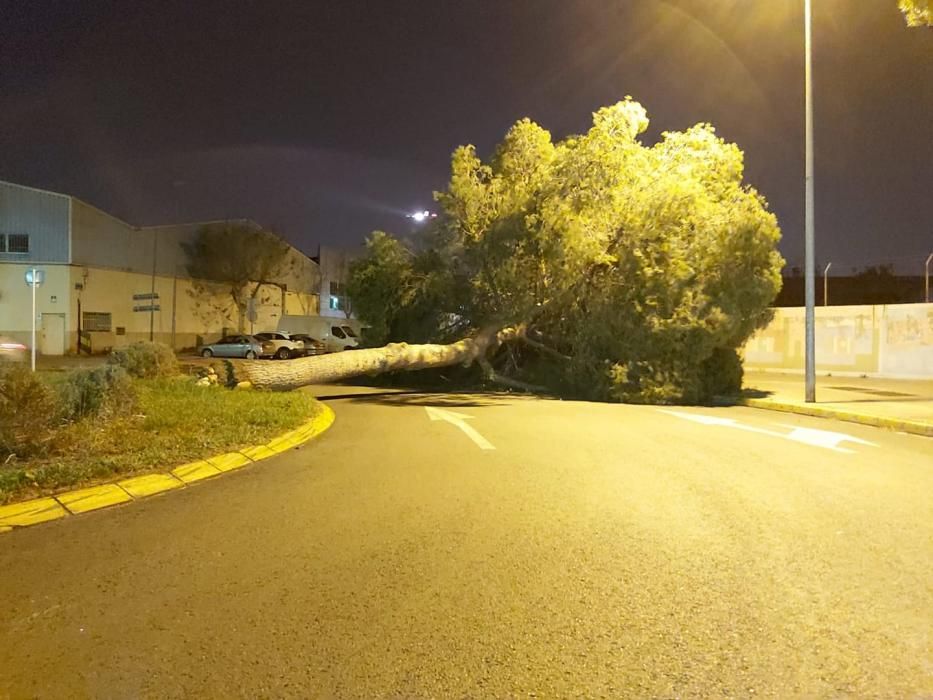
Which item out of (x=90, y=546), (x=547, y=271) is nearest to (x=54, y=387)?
(x=90, y=546)

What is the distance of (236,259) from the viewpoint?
149 feet

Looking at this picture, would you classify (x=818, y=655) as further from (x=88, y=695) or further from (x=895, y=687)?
(x=88, y=695)

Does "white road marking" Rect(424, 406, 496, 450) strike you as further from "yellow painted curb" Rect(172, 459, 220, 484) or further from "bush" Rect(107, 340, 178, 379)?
"bush" Rect(107, 340, 178, 379)

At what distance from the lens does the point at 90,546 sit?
5.52 metres

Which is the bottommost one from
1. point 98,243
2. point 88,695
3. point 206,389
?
point 88,695

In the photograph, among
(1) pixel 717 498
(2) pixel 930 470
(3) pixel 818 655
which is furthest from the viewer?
(2) pixel 930 470

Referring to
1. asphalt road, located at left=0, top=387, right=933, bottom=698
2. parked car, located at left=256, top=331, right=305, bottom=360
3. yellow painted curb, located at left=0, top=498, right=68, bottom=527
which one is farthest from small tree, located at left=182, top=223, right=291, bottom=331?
yellow painted curb, located at left=0, top=498, right=68, bottom=527

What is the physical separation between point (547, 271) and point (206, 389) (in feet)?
31.3

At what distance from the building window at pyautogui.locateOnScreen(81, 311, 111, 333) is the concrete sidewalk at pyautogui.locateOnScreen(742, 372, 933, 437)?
3045 cm

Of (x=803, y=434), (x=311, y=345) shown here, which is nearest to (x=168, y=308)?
(x=311, y=345)

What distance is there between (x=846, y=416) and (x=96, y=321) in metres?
35.0

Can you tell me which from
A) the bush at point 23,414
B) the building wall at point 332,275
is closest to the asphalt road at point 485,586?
the bush at point 23,414

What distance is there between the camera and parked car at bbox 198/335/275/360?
115 feet

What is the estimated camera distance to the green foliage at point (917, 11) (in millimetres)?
10492
